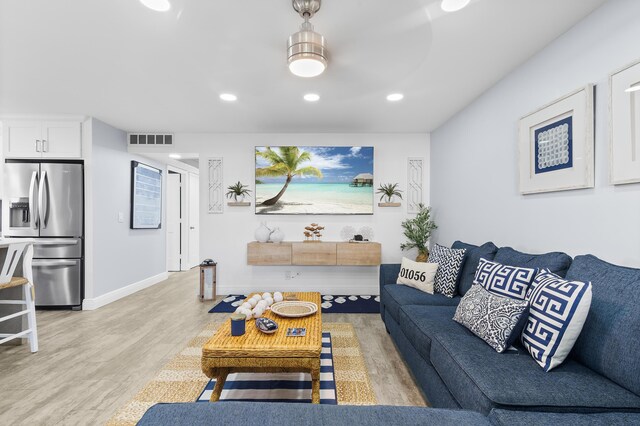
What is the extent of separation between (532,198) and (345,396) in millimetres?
2034

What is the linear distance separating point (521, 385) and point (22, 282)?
3.56 metres

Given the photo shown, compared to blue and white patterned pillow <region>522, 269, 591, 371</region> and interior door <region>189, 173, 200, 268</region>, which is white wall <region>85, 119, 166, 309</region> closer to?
interior door <region>189, 173, 200, 268</region>

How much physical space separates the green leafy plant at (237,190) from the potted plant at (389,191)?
1959mm

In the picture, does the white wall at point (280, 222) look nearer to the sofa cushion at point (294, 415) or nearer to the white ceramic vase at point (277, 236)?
the white ceramic vase at point (277, 236)

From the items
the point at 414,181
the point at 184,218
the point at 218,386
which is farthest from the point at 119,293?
the point at 414,181

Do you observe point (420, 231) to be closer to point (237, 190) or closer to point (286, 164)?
point (286, 164)

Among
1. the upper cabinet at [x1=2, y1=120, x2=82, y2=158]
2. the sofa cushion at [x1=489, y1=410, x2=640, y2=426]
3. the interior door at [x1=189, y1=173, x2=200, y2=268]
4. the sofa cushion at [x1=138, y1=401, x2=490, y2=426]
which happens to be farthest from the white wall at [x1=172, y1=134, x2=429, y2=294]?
the sofa cushion at [x1=138, y1=401, x2=490, y2=426]

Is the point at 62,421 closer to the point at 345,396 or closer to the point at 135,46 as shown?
the point at 345,396

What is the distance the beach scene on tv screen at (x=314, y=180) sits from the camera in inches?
177

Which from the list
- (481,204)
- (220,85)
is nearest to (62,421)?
(220,85)

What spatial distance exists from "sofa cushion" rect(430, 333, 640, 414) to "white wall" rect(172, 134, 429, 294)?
3014mm

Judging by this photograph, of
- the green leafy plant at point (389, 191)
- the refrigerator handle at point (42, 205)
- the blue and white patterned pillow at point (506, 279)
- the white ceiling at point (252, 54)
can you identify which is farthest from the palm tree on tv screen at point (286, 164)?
the blue and white patterned pillow at point (506, 279)

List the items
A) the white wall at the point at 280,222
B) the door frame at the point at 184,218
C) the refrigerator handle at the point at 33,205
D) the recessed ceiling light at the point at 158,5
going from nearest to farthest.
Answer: the recessed ceiling light at the point at 158,5 → the refrigerator handle at the point at 33,205 → the white wall at the point at 280,222 → the door frame at the point at 184,218

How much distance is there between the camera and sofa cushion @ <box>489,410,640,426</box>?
1.04 metres
